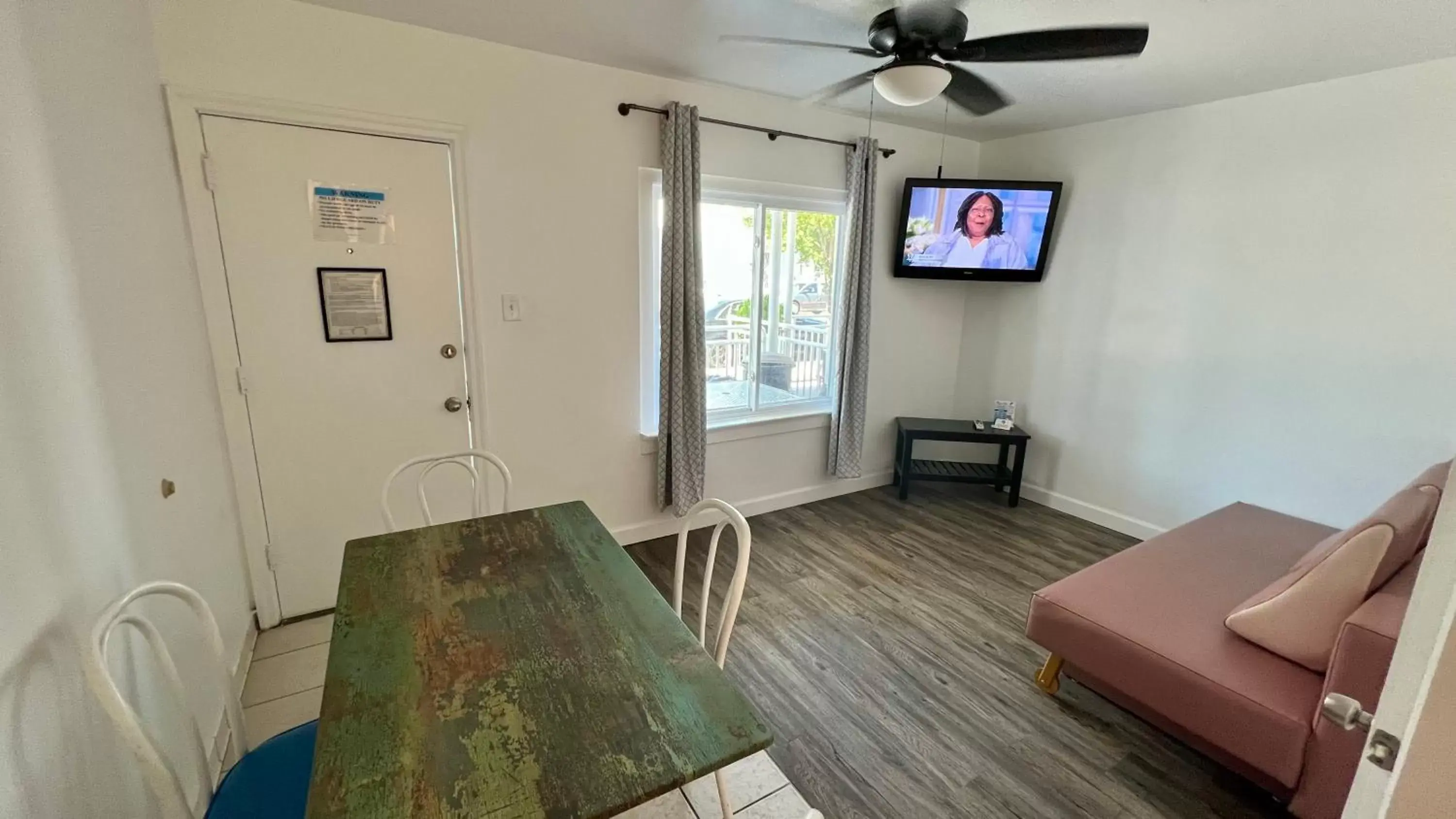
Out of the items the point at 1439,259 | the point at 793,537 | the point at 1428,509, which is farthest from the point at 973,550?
the point at 1439,259

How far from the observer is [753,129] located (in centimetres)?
315

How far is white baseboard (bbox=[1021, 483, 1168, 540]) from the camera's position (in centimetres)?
343

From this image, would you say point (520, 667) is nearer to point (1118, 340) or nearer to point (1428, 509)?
point (1428, 509)

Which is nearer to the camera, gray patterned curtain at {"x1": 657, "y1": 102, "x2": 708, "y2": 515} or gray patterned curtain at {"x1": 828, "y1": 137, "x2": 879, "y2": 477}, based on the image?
gray patterned curtain at {"x1": 657, "y1": 102, "x2": 708, "y2": 515}

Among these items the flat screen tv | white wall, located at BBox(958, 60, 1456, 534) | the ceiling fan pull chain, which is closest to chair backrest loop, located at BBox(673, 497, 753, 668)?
the flat screen tv

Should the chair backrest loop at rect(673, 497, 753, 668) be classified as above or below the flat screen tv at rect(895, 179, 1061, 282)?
below

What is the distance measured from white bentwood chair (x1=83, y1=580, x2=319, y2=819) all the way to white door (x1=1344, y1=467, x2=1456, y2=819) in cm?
164

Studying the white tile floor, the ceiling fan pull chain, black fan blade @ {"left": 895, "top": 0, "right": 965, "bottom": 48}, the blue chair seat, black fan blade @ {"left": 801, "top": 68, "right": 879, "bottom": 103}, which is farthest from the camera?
the ceiling fan pull chain

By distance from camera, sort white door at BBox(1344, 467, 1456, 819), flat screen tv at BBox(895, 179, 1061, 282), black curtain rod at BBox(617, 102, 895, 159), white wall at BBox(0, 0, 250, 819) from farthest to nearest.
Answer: flat screen tv at BBox(895, 179, 1061, 282) → black curtain rod at BBox(617, 102, 895, 159) → white wall at BBox(0, 0, 250, 819) → white door at BBox(1344, 467, 1456, 819)

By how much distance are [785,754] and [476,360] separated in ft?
6.67

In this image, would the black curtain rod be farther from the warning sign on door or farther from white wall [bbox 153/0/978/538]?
the warning sign on door

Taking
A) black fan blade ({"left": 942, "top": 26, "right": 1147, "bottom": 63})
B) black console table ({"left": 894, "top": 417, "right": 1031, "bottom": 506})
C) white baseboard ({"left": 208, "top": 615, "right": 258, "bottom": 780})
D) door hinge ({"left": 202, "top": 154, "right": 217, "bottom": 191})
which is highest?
black fan blade ({"left": 942, "top": 26, "right": 1147, "bottom": 63})

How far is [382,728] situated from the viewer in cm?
94

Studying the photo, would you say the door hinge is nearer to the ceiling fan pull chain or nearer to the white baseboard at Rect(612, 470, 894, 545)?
the white baseboard at Rect(612, 470, 894, 545)
